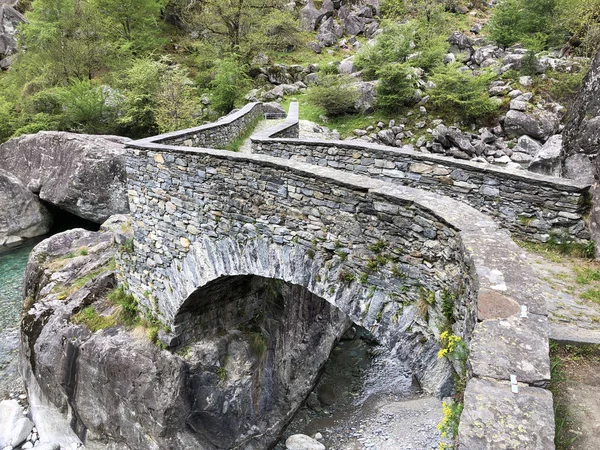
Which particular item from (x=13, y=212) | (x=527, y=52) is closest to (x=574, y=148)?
(x=527, y=52)

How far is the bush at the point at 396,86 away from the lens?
17.7 metres

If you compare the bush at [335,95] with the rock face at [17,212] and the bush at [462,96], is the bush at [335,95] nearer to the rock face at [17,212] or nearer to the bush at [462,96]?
the bush at [462,96]

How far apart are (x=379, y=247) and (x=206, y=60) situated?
2395 centimetres

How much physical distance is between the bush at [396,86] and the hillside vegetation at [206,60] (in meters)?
0.05

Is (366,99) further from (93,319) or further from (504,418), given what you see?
(504,418)

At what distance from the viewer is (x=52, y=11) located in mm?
24750

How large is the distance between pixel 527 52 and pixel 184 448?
21.0m

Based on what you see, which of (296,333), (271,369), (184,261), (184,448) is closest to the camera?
(184,261)

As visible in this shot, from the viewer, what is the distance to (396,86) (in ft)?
58.9

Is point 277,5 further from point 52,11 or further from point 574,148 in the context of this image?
point 574,148

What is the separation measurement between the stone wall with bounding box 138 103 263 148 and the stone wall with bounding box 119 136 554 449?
1057 millimetres

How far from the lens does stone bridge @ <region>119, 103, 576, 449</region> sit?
2.54 metres

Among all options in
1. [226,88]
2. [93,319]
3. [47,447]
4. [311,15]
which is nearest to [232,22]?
[226,88]

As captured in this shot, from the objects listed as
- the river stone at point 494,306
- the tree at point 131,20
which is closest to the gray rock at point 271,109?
the tree at point 131,20
